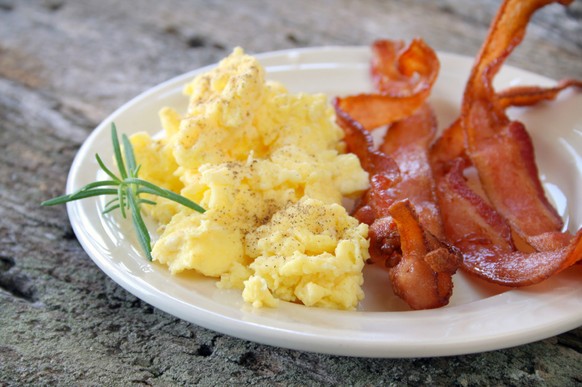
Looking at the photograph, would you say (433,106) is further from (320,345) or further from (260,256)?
(320,345)

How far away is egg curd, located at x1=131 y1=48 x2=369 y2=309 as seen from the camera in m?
1.71

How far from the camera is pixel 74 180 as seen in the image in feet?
7.06

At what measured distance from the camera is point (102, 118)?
9.96ft

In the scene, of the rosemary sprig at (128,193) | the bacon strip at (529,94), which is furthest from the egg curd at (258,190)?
the bacon strip at (529,94)

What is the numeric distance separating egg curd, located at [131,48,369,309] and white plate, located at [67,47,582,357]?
0.07 metres

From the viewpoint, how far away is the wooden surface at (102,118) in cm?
175

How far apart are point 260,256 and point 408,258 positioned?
1.34 feet

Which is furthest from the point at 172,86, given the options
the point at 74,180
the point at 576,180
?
the point at 576,180

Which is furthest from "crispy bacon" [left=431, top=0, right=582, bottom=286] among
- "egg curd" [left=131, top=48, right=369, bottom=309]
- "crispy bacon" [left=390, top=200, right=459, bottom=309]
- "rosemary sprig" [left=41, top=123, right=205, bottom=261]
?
"rosemary sprig" [left=41, top=123, right=205, bottom=261]

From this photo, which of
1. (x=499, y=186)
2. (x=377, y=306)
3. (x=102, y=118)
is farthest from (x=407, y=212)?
(x=102, y=118)

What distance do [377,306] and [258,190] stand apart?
490mm

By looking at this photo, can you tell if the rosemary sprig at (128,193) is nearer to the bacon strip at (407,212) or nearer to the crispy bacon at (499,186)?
the bacon strip at (407,212)

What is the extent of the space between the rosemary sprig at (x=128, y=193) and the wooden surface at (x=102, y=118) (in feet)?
0.86

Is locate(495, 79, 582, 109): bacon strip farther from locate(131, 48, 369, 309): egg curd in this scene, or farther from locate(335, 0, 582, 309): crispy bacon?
locate(131, 48, 369, 309): egg curd
